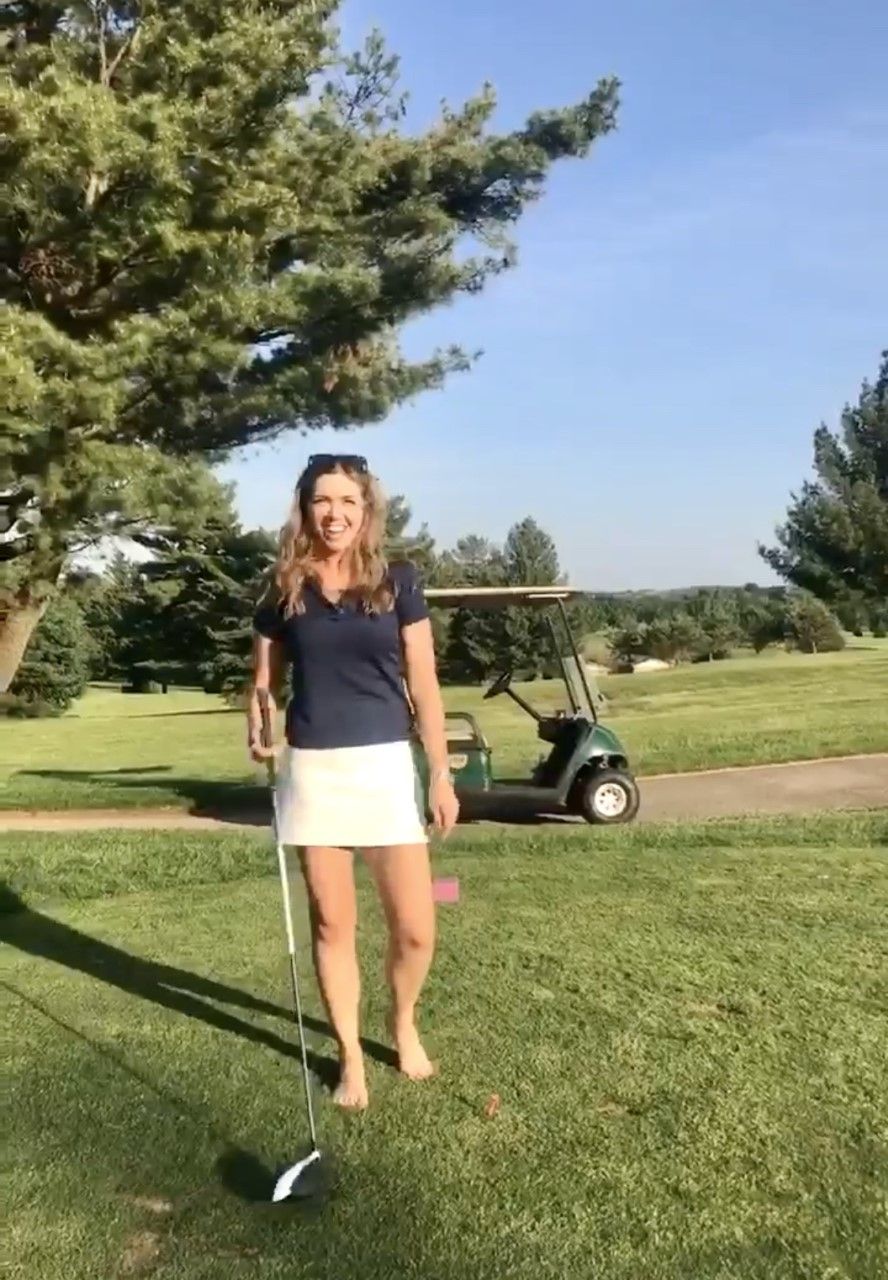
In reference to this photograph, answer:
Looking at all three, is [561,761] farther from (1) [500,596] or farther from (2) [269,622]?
(2) [269,622]

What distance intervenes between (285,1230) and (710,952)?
2.26 meters

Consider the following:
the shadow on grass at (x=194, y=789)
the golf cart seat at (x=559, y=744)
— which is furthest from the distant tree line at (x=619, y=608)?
the golf cart seat at (x=559, y=744)

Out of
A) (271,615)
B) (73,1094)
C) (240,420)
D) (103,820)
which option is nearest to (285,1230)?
(73,1094)

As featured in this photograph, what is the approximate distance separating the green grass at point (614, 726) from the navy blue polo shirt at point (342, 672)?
8479 mm

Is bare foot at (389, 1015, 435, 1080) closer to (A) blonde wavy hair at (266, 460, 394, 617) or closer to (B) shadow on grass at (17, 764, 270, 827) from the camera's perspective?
(A) blonde wavy hair at (266, 460, 394, 617)

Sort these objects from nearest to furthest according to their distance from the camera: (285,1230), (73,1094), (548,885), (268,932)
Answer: (285,1230)
(73,1094)
(268,932)
(548,885)

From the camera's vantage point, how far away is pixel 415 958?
12.0 ft

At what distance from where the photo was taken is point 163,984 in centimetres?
477

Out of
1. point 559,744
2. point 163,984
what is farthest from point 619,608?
point 163,984

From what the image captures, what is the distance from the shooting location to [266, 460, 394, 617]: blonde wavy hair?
353cm

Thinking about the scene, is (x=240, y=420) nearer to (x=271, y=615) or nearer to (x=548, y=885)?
(x=548, y=885)

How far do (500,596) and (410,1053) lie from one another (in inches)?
263

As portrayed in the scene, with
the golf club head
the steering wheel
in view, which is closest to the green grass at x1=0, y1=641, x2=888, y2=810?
the steering wheel

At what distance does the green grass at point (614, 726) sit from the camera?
1434 centimetres
